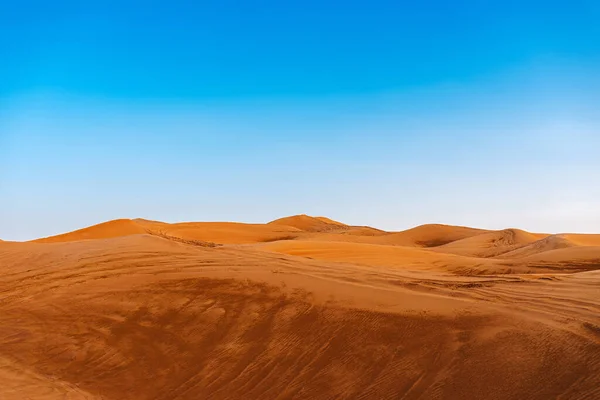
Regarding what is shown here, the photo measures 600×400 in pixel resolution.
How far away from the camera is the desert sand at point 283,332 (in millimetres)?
5125

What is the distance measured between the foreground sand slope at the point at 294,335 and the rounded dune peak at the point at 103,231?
2491 cm

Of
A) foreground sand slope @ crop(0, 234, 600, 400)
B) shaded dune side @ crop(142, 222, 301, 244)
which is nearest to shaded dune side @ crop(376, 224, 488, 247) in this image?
shaded dune side @ crop(142, 222, 301, 244)

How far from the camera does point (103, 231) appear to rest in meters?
33.7

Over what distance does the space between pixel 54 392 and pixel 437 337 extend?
4599 millimetres

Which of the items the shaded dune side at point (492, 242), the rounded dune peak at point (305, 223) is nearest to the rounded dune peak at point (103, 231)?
the shaded dune side at point (492, 242)

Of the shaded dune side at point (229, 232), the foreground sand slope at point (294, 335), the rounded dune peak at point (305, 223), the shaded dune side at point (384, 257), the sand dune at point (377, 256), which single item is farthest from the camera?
the rounded dune peak at point (305, 223)

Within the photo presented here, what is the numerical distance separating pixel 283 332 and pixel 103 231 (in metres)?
30.2

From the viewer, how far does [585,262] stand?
1500 cm

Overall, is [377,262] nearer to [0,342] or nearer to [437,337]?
[437,337]

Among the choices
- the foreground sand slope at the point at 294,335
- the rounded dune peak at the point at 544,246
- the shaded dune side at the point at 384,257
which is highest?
the rounded dune peak at the point at 544,246

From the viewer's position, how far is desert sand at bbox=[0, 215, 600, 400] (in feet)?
16.8

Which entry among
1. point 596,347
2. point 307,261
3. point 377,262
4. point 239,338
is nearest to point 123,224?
point 377,262

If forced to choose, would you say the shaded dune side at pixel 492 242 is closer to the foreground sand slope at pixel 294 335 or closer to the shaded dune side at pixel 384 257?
the shaded dune side at pixel 384 257

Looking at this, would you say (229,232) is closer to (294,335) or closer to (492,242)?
(492,242)
